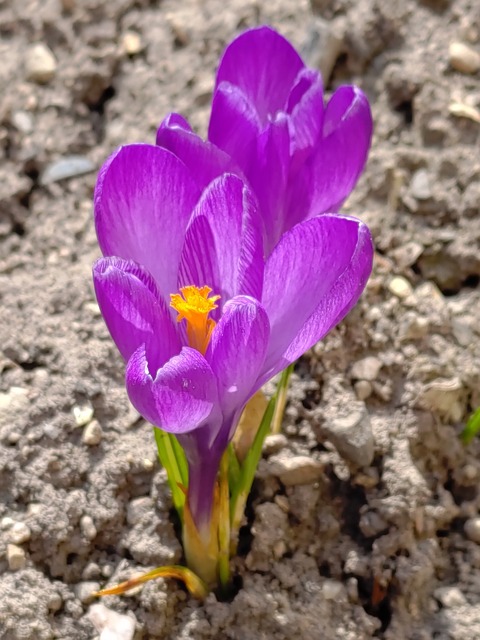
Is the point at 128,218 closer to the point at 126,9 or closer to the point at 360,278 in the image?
the point at 360,278

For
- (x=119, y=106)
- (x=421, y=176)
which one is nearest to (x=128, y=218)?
(x=421, y=176)

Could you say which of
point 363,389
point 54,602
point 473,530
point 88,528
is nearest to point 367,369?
point 363,389

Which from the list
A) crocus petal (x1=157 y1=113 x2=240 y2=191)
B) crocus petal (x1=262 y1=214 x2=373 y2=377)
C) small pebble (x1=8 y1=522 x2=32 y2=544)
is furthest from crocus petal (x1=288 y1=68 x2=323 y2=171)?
small pebble (x1=8 y1=522 x2=32 y2=544)

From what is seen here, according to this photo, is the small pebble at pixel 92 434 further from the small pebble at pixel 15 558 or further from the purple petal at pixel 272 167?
the purple petal at pixel 272 167

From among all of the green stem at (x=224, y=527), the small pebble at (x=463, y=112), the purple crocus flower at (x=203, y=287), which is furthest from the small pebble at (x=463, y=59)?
the green stem at (x=224, y=527)

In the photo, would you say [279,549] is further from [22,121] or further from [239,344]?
[22,121]

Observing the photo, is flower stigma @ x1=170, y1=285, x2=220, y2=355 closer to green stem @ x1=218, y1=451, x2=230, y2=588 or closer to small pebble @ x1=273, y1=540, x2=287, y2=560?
green stem @ x1=218, y1=451, x2=230, y2=588
